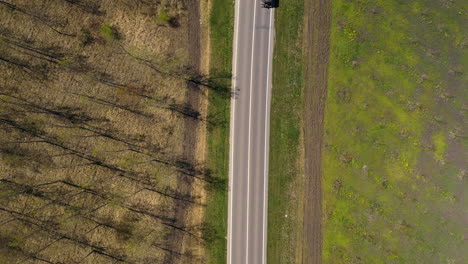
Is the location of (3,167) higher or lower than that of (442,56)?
lower

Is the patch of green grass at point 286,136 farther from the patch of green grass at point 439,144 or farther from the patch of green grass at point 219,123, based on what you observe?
the patch of green grass at point 439,144

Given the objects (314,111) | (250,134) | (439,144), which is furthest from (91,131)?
(439,144)

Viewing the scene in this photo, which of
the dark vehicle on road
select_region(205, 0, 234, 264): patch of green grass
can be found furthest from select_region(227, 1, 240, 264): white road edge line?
the dark vehicle on road

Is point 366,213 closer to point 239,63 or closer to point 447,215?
point 447,215

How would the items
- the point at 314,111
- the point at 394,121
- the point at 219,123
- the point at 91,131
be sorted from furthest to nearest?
the point at 314,111 < the point at 219,123 < the point at 394,121 < the point at 91,131

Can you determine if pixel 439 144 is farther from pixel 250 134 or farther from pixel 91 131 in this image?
pixel 91 131

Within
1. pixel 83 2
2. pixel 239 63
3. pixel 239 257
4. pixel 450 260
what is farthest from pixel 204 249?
pixel 83 2
